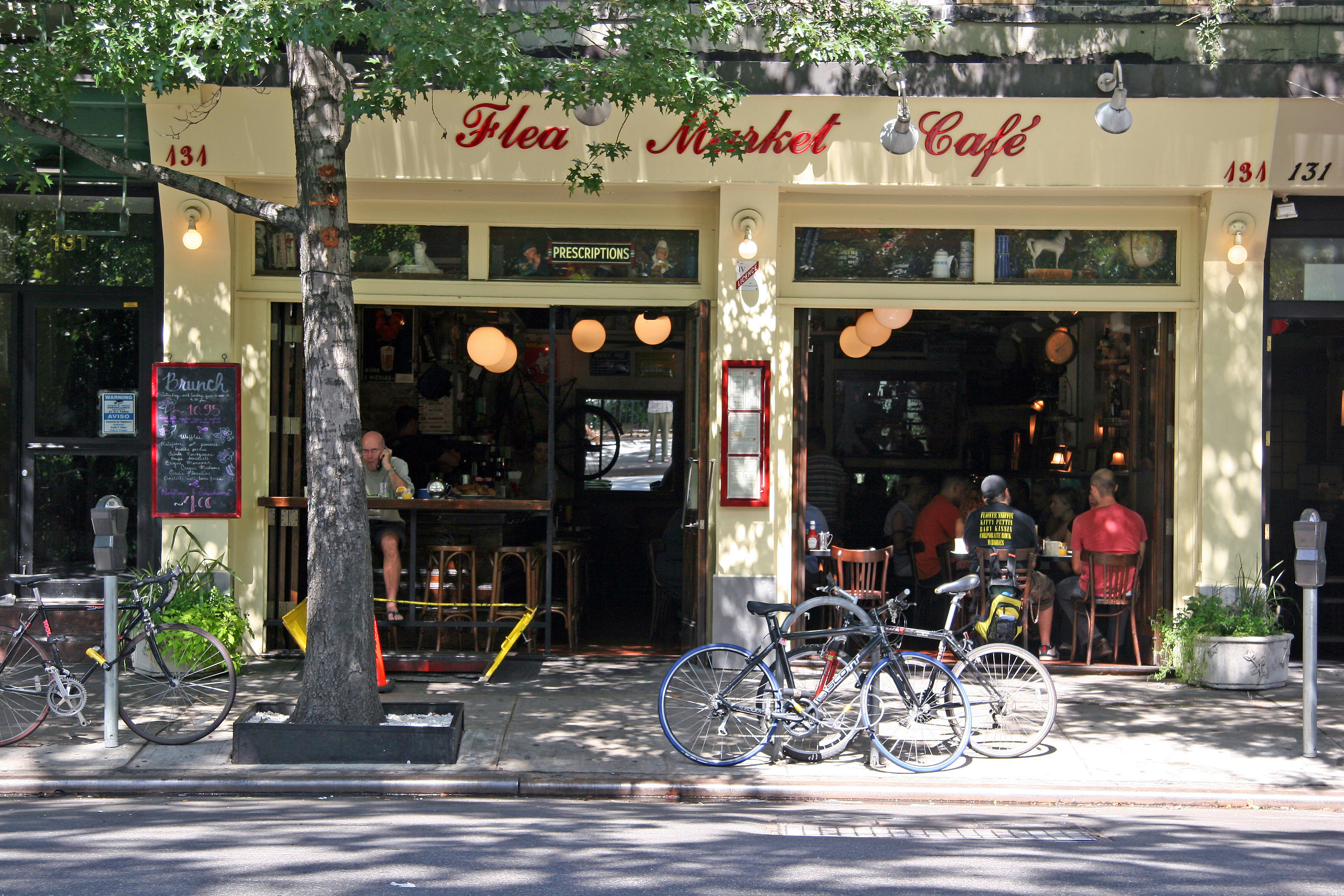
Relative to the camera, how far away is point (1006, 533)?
31.2 ft

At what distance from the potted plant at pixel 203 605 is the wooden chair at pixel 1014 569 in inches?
228

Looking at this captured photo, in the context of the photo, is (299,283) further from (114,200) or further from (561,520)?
(561,520)

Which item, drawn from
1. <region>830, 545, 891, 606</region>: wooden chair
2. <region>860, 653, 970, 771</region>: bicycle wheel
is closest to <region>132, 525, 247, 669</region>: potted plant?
<region>860, 653, 970, 771</region>: bicycle wheel

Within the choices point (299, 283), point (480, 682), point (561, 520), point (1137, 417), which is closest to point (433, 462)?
point (561, 520)

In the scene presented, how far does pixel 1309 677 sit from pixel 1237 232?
381 centimetres

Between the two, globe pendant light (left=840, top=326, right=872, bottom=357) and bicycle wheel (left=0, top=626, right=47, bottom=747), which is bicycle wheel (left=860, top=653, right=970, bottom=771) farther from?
bicycle wheel (left=0, top=626, right=47, bottom=747)

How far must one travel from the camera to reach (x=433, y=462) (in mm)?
13742

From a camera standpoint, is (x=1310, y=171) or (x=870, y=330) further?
(x=870, y=330)

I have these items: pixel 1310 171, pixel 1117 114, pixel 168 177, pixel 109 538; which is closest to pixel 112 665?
pixel 109 538

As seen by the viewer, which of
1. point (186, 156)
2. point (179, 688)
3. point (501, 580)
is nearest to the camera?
point (179, 688)

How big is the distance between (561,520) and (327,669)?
250 inches

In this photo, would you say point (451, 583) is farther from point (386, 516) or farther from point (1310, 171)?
point (1310, 171)

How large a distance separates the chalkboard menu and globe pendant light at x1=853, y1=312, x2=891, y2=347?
5435 mm

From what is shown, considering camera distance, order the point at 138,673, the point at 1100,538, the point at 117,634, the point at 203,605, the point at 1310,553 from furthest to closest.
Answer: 1. the point at 1100,538
2. the point at 203,605
3. the point at 138,673
4. the point at 117,634
5. the point at 1310,553
